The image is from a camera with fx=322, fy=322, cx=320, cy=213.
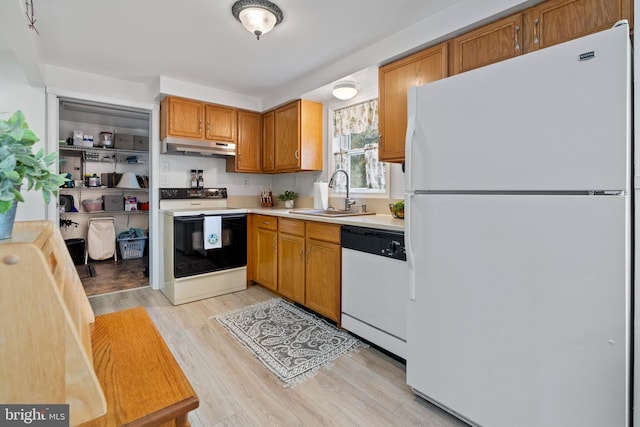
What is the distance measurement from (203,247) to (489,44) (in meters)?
2.92

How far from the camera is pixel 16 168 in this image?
2.14 feet

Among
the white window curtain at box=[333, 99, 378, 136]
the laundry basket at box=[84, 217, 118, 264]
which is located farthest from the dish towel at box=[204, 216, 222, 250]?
the laundry basket at box=[84, 217, 118, 264]

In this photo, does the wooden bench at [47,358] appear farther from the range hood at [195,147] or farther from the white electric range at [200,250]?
the range hood at [195,147]

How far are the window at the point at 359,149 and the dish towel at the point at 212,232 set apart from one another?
132cm

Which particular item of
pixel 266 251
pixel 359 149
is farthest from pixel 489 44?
pixel 266 251

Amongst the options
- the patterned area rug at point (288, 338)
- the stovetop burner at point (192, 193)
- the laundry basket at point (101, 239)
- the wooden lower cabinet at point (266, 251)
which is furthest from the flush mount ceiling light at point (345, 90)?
the laundry basket at point (101, 239)

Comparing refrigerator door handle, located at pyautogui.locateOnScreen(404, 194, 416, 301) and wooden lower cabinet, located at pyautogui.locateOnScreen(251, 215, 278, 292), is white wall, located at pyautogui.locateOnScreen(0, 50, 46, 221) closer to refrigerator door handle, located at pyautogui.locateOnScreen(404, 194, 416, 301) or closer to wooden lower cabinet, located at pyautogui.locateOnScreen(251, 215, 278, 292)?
wooden lower cabinet, located at pyautogui.locateOnScreen(251, 215, 278, 292)

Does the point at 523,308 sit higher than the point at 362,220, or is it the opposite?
the point at 362,220

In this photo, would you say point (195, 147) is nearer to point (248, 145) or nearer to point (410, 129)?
point (248, 145)

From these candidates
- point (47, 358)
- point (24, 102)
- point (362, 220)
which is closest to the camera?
point (47, 358)

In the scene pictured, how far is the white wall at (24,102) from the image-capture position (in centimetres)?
281

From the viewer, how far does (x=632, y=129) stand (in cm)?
112

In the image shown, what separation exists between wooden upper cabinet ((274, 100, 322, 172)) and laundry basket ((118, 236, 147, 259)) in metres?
3.15

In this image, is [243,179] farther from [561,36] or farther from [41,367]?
[41,367]
